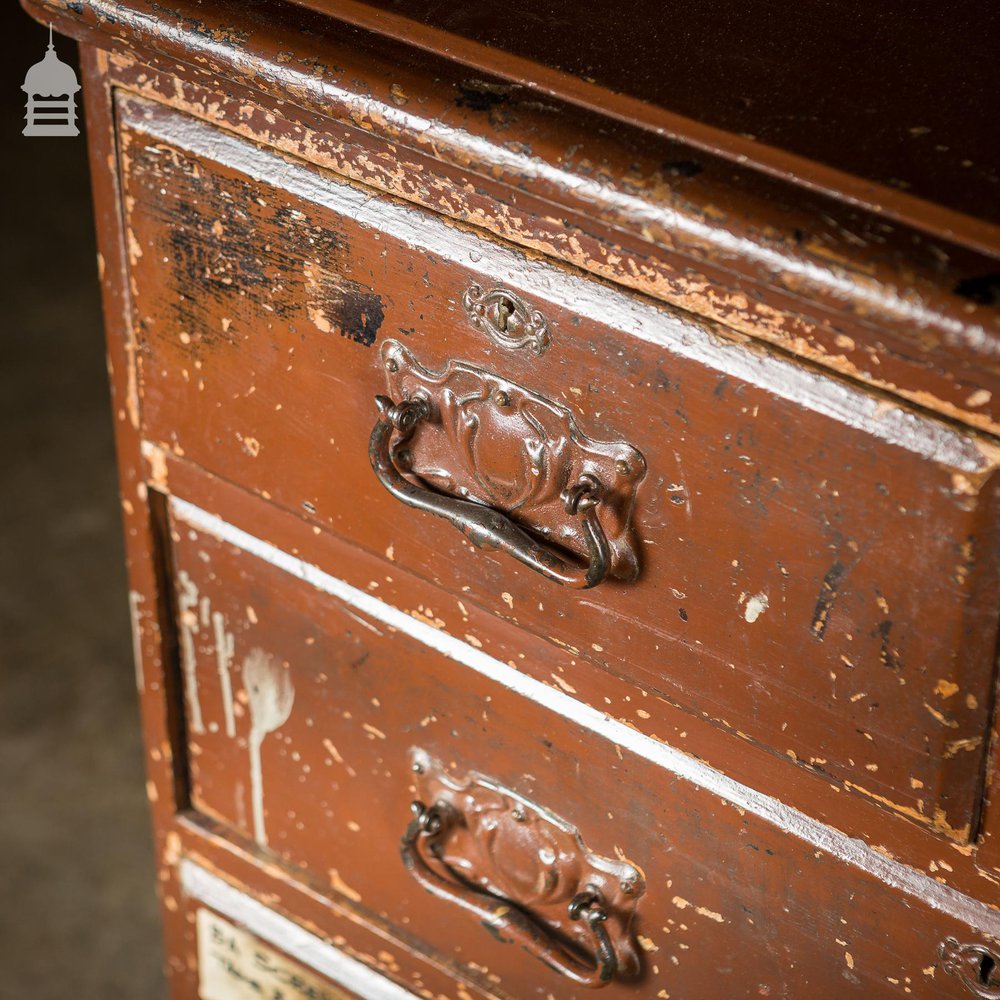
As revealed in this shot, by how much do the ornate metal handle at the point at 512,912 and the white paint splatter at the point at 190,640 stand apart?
0.62 feet

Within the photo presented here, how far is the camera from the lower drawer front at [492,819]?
682 mm

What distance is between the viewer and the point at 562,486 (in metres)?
0.65

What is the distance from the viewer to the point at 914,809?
2.01ft

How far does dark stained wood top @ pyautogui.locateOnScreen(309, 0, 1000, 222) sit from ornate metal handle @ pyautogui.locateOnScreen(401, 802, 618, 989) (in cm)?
41

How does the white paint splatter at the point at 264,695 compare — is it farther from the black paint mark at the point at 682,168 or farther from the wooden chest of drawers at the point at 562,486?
the black paint mark at the point at 682,168

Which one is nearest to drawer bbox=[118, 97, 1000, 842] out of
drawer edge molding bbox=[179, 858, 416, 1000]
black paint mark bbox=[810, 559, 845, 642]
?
black paint mark bbox=[810, 559, 845, 642]

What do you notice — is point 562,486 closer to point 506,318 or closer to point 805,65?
point 506,318

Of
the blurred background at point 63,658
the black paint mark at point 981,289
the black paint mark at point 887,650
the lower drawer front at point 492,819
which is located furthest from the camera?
the blurred background at point 63,658

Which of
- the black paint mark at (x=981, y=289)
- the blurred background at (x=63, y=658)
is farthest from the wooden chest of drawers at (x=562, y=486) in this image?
the blurred background at (x=63, y=658)

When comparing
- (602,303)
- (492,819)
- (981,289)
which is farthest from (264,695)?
(981,289)

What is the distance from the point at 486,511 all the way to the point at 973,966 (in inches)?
11.7

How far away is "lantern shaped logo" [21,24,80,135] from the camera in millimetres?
783

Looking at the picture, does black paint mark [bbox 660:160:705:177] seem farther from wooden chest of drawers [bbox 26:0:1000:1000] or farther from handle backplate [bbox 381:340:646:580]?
handle backplate [bbox 381:340:646:580]

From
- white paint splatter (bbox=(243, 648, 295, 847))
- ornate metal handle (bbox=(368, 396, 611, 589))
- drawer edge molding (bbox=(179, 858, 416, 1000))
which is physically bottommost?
drawer edge molding (bbox=(179, 858, 416, 1000))
